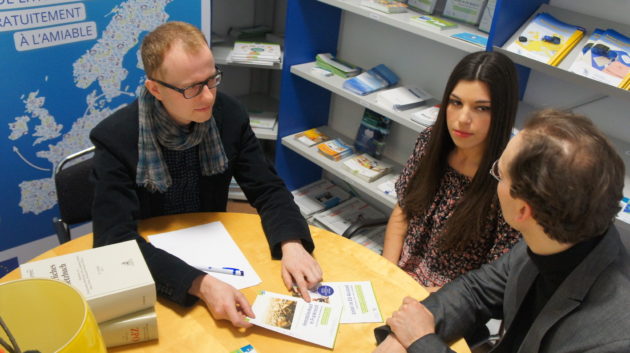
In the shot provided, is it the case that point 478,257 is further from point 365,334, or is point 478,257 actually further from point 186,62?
point 186,62

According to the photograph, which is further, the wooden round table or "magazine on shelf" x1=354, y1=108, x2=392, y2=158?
"magazine on shelf" x1=354, y1=108, x2=392, y2=158

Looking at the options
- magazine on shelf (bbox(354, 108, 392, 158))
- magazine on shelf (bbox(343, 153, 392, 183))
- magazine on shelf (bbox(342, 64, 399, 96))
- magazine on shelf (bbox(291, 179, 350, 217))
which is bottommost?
magazine on shelf (bbox(291, 179, 350, 217))

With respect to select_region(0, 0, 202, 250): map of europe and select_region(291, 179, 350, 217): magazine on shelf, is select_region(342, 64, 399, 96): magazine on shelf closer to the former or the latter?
select_region(291, 179, 350, 217): magazine on shelf

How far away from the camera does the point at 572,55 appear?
2.02 meters

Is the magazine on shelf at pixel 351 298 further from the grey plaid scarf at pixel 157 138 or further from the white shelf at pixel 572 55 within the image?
the white shelf at pixel 572 55

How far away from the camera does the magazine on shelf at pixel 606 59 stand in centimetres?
186

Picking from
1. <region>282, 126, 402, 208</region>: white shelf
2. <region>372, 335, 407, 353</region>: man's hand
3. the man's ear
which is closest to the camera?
<region>372, 335, 407, 353</region>: man's hand

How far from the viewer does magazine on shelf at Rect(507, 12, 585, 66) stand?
2002 mm

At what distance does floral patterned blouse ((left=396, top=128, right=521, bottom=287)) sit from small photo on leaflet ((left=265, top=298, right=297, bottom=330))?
0.80m

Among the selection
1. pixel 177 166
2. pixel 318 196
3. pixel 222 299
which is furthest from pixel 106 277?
pixel 318 196

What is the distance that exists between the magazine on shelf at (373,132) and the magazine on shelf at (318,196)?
16.7 inches

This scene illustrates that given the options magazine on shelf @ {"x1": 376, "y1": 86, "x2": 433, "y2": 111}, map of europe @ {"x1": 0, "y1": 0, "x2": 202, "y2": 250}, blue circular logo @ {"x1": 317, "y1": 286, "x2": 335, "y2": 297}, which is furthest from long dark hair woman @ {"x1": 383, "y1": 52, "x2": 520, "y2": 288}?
map of europe @ {"x1": 0, "y1": 0, "x2": 202, "y2": 250}

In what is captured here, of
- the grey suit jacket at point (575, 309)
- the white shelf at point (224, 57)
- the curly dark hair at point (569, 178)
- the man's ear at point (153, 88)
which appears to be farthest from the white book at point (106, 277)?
the white shelf at point (224, 57)

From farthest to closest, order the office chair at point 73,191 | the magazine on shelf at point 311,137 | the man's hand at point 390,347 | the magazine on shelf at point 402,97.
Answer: the magazine on shelf at point 311,137 → the magazine on shelf at point 402,97 → the office chair at point 73,191 → the man's hand at point 390,347
